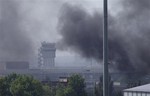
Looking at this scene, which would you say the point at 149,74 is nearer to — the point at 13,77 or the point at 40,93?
the point at 13,77

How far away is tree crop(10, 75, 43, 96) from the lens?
68500 millimetres

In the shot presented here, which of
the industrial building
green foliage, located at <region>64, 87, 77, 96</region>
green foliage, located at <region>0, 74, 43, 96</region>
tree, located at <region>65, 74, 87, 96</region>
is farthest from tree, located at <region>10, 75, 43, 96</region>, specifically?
the industrial building

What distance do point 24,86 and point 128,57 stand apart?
5231cm

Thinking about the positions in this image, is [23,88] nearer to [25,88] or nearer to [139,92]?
[25,88]

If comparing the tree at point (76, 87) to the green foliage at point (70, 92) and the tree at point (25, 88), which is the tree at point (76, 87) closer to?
the green foliage at point (70, 92)

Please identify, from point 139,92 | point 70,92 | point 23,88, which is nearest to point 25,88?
point 23,88

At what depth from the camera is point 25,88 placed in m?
69.4

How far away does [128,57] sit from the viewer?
389ft

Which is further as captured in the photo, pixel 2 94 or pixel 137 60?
pixel 137 60

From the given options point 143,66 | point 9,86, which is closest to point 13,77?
point 9,86

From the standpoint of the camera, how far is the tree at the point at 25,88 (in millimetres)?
68500

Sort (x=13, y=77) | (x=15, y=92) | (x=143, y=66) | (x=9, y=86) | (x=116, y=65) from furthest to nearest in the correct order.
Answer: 1. (x=116, y=65)
2. (x=143, y=66)
3. (x=13, y=77)
4. (x=9, y=86)
5. (x=15, y=92)

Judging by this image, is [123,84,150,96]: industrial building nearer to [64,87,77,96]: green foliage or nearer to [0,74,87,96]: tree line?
[0,74,87,96]: tree line

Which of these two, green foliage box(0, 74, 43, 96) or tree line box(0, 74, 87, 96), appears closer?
green foliage box(0, 74, 43, 96)
